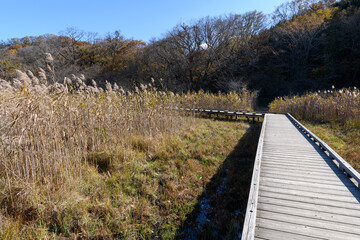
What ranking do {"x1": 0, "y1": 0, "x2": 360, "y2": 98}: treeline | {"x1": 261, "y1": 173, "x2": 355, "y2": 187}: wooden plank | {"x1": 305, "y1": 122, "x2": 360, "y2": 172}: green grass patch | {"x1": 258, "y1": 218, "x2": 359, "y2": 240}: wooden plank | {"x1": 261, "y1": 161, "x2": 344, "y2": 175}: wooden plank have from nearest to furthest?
{"x1": 258, "y1": 218, "x2": 359, "y2": 240}: wooden plank, {"x1": 261, "y1": 173, "x2": 355, "y2": 187}: wooden plank, {"x1": 261, "y1": 161, "x2": 344, "y2": 175}: wooden plank, {"x1": 305, "y1": 122, "x2": 360, "y2": 172}: green grass patch, {"x1": 0, "y1": 0, "x2": 360, "y2": 98}: treeline

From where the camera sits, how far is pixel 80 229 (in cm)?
231

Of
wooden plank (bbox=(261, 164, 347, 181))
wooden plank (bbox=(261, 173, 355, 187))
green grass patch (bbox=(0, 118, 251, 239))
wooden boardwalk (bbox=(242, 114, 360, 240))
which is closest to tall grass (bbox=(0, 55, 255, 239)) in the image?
green grass patch (bbox=(0, 118, 251, 239))

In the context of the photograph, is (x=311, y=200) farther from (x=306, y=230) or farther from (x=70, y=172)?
(x=70, y=172)

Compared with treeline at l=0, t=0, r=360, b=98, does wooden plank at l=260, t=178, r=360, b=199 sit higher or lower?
lower

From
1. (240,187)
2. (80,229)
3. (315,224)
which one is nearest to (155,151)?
(240,187)

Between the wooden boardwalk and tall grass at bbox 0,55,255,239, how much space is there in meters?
1.26

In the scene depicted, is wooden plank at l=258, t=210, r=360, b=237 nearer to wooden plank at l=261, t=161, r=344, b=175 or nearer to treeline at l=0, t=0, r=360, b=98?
wooden plank at l=261, t=161, r=344, b=175

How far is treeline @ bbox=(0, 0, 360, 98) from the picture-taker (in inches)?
702

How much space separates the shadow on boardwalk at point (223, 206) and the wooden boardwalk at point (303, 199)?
1.78 ft

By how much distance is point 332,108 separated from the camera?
8328 mm

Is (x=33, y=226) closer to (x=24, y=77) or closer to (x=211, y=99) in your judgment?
(x=24, y=77)

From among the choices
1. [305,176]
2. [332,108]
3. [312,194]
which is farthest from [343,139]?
[312,194]

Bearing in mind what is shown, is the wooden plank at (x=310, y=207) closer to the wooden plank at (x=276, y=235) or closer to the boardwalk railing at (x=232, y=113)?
the wooden plank at (x=276, y=235)

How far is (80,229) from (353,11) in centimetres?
2647
